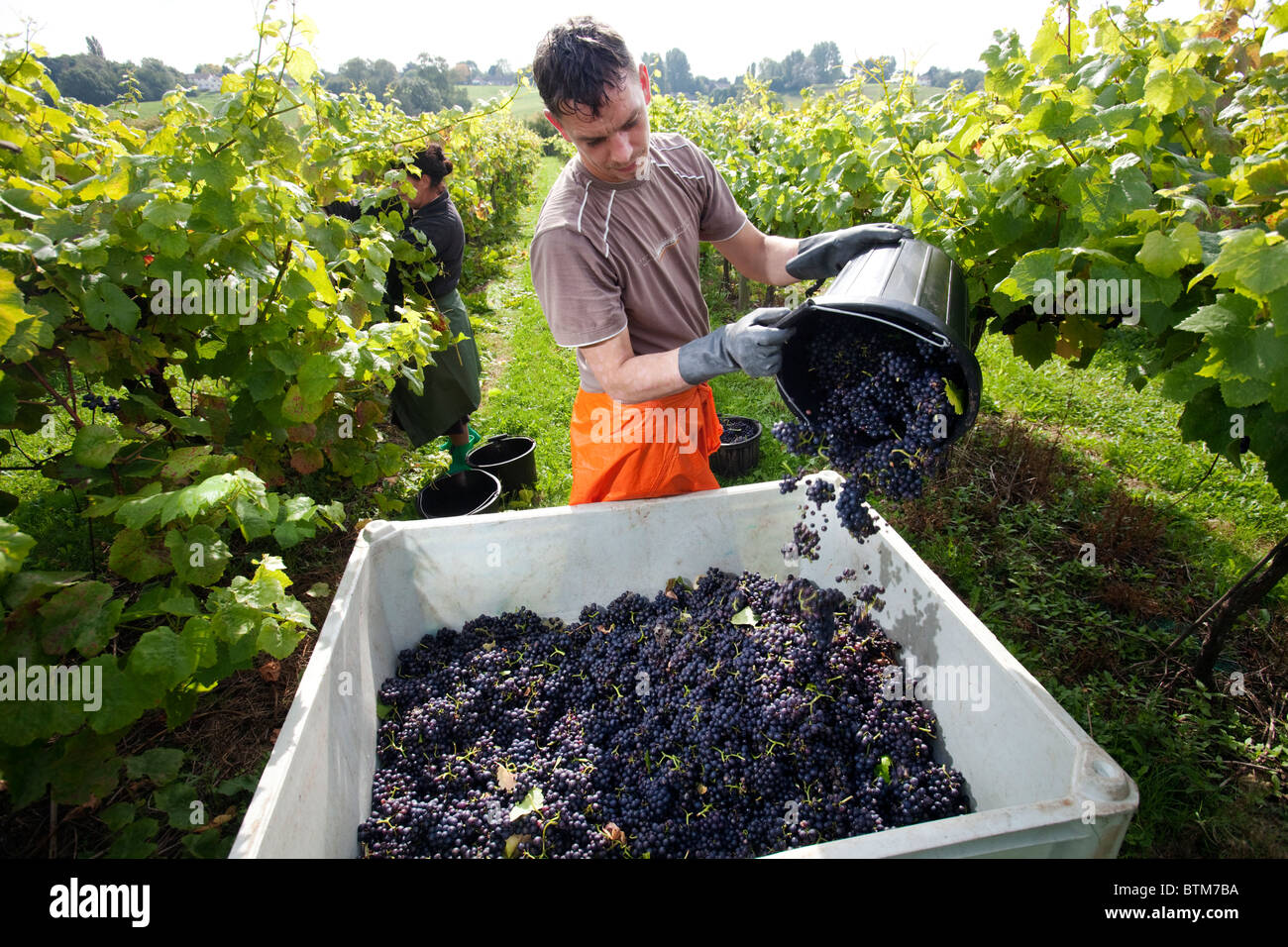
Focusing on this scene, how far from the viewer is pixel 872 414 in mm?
1805

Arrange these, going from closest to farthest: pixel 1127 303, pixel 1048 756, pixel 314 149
→ 1. pixel 1048 756
2. pixel 1127 303
3. pixel 314 149

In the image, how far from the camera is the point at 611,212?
2.20 metres

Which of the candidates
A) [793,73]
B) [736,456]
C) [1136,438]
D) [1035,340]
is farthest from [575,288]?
[793,73]

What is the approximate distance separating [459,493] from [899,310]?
3.10 metres

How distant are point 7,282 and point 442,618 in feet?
5.04

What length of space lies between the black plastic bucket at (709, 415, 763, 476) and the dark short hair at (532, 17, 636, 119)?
257 centimetres

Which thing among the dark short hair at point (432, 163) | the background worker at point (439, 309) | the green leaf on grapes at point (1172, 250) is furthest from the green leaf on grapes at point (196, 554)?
the dark short hair at point (432, 163)

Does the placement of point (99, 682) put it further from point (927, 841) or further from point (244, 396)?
point (927, 841)

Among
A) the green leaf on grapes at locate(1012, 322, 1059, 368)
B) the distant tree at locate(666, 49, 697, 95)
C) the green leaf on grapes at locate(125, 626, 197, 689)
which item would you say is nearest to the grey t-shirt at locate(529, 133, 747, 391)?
the green leaf on grapes at locate(1012, 322, 1059, 368)


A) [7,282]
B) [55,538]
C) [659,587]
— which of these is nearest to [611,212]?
[659,587]

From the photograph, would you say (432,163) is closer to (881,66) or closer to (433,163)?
(433,163)

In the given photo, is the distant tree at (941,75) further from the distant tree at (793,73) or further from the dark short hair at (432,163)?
the distant tree at (793,73)

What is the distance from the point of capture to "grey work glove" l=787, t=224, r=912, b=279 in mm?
2164

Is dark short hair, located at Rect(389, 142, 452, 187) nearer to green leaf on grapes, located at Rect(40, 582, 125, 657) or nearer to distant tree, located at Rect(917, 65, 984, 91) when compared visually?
distant tree, located at Rect(917, 65, 984, 91)
